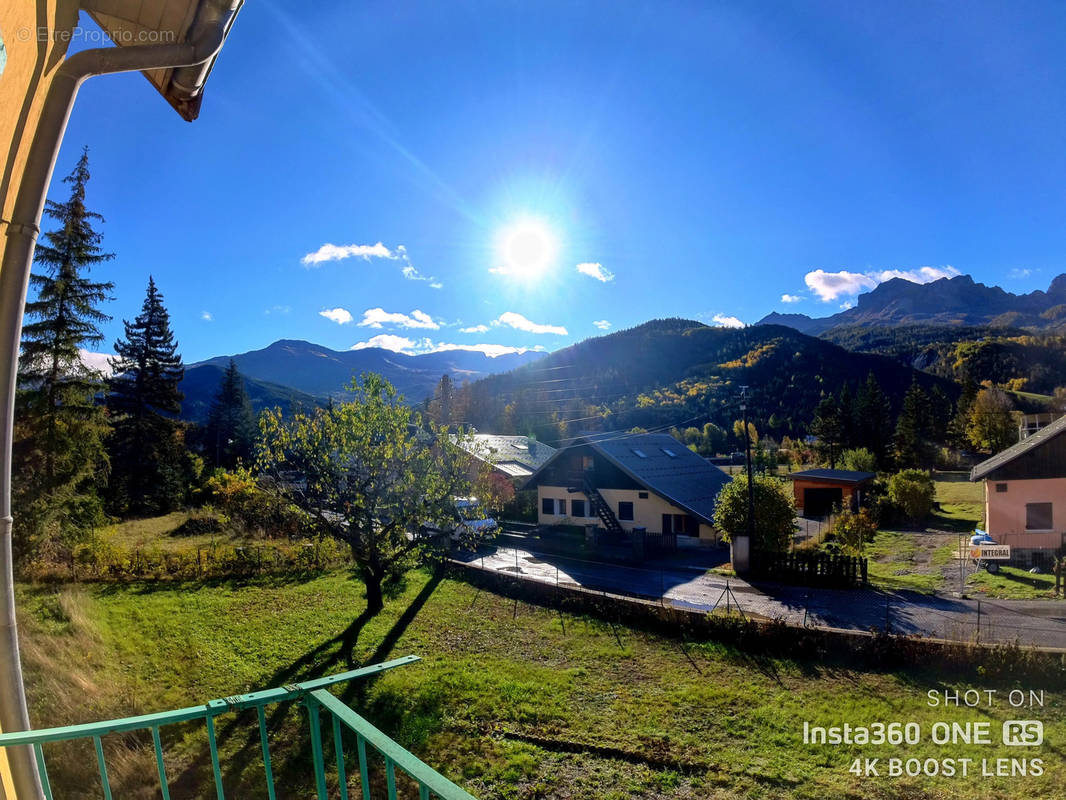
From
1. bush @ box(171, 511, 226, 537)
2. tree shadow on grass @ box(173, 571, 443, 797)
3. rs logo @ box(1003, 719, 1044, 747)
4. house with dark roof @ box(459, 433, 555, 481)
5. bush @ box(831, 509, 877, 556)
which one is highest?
house with dark roof @ box(459, 433, 555, 481)

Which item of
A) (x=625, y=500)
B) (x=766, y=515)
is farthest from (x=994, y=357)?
(x=766, y=515)

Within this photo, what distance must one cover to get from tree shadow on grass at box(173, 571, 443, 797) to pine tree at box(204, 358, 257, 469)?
3407 cm

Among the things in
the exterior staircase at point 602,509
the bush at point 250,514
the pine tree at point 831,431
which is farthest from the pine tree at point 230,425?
the pine tree at point 831,431

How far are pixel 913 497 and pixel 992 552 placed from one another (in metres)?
10.1

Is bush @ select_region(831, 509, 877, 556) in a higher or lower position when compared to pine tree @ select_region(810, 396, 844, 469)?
lower

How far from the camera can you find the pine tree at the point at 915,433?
46375 mm

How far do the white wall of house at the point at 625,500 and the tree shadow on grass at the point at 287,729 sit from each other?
625 inches

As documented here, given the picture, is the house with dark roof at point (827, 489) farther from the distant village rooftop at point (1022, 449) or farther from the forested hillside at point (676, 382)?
the forested hillside at point (676, 382)

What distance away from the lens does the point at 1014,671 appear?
378 inches

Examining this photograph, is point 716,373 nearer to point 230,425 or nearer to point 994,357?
point 994,357

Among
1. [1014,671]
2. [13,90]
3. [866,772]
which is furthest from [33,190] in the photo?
[1014,671]

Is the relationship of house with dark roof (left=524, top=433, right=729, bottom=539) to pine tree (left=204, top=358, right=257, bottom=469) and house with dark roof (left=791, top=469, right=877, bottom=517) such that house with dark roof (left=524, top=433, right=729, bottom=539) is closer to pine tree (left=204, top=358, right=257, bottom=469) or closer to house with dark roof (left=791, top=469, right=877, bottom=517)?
house with dark roof (left=791, top=469, right=877, bottom=517)

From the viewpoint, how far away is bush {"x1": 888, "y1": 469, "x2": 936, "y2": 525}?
27875 mm

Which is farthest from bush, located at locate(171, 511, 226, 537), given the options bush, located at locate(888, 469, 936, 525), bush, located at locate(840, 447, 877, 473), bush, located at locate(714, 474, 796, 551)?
bush, located at locate(840, 447, 877, 473)
